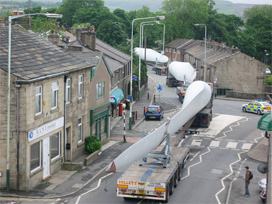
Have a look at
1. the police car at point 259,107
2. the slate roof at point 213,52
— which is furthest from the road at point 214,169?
the slate roof at point 213,52

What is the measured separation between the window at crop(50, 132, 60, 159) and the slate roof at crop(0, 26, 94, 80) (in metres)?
4.04

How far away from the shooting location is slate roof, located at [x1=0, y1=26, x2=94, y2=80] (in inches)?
1100

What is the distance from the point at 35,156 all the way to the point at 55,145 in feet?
10.1

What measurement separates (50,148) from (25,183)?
368 cm

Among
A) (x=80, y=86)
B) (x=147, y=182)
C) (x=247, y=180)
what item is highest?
(x=80, y=86)

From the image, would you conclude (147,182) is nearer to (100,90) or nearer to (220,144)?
(100,90)

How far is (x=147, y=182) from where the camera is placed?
24.5 m

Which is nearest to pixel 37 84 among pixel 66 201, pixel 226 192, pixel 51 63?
pixel 51 63

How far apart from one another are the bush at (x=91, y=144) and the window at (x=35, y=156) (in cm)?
717

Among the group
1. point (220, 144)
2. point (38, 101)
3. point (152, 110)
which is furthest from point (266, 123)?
point (152, 110)

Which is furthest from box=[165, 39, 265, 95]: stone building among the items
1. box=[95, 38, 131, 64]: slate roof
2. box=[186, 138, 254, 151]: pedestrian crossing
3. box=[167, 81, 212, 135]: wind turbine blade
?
box=[186, 138, 254, 151]: pedestrian crossing

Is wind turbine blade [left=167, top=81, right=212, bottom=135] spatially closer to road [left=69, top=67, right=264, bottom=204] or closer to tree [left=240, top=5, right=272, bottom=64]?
road [left=69, top=67, right=264, bottom=204]

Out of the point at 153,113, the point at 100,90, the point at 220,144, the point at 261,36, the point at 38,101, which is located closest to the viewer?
the point at 38,101

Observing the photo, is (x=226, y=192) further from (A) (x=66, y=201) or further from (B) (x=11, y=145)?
Result: (B) (x=11, y=145)
